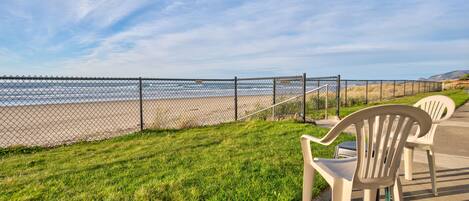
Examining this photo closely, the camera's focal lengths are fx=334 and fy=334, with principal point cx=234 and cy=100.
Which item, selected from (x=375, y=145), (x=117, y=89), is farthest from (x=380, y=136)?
(x=117, y=89)

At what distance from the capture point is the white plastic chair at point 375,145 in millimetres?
2273

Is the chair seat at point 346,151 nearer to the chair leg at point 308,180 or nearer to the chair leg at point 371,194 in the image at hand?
the chair leg at point 308,180

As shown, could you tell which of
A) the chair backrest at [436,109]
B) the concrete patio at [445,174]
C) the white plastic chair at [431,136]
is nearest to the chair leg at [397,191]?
the concrete patio at [445,174]

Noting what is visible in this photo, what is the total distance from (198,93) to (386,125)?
8.87m

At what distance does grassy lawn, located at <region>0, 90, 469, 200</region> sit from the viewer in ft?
11.7

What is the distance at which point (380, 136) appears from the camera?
2385mm

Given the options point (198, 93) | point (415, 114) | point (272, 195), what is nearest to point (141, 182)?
point (272, 195)

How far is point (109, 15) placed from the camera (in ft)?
34.5

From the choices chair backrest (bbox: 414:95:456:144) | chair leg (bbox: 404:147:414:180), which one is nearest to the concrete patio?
chair leg (bbox: 404:147:414:180)

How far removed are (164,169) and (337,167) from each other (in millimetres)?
2610

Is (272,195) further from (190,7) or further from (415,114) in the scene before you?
(190,7)

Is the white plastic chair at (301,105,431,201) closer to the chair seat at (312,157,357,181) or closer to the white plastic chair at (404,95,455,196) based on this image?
the chair seat at (312,157,357,181)

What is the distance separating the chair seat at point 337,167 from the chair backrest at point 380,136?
0.51 ft

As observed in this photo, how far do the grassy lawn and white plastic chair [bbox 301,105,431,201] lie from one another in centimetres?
97
